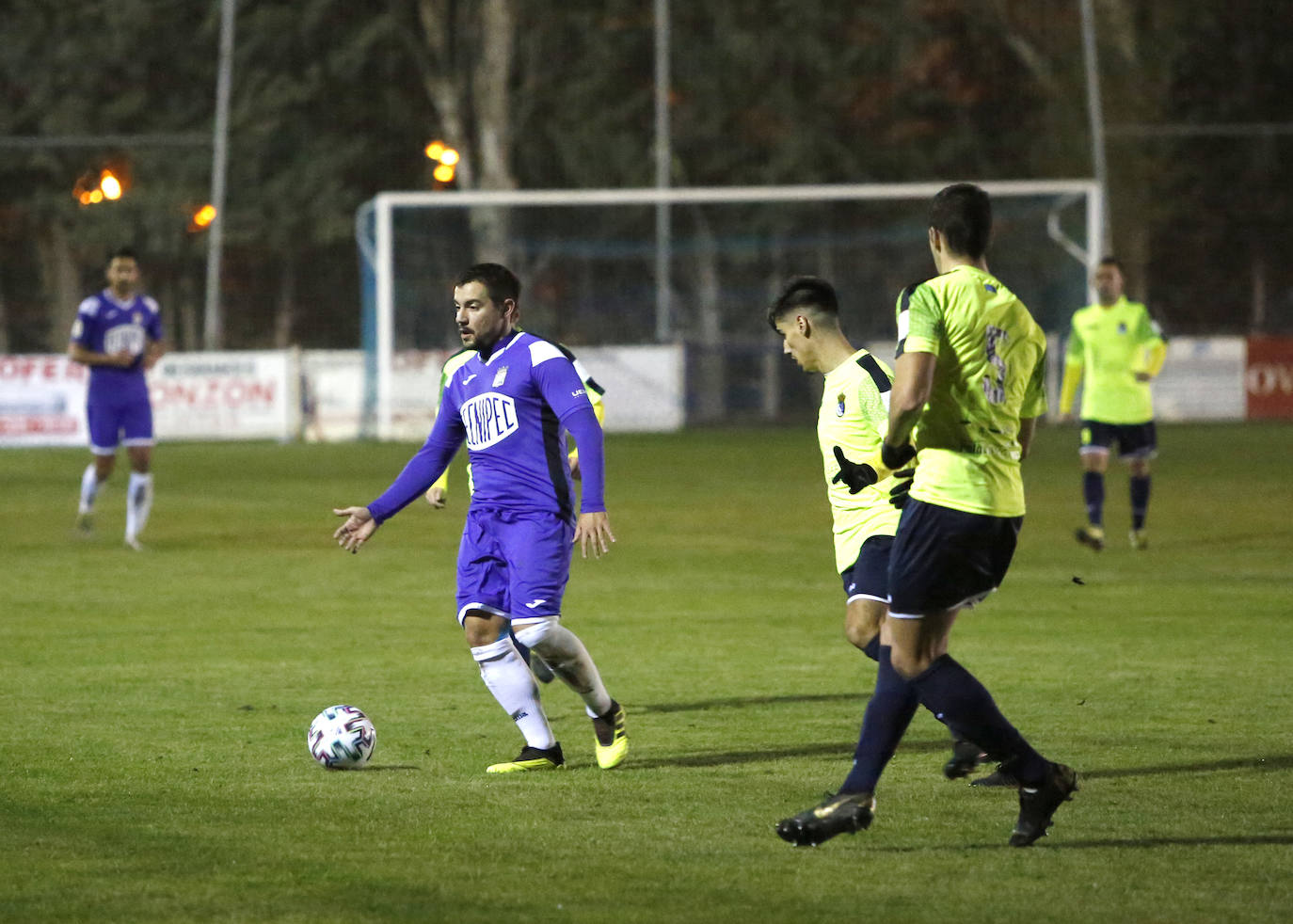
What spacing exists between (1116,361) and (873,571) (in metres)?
8.96

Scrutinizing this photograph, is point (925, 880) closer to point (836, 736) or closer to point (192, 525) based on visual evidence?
point (836, 736)

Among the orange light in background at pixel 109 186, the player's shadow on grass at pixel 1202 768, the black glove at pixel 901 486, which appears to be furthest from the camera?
the orange light in background at pixel 109 186

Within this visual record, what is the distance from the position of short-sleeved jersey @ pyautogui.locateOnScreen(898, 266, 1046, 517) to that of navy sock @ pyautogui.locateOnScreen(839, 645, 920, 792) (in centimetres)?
55

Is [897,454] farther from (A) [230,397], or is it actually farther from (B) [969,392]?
(A) [230,397]

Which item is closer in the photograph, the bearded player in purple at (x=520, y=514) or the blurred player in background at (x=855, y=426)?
the blurred player in background at (x=855, y=426)

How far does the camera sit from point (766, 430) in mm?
34000

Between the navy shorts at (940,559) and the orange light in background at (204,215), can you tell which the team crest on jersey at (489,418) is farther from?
the orange light in background at (204,215)

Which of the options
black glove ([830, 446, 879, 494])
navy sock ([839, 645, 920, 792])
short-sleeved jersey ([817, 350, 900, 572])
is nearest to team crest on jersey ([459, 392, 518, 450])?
short-sleeved jersey ([817, 350, 900, 572])

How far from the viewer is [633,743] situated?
7.62 meters

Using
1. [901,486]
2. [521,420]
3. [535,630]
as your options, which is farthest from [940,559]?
[521,420]

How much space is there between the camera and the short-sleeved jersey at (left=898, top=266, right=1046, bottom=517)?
566cm

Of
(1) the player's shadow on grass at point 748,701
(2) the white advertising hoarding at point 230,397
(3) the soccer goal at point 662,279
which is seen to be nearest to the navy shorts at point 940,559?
(1) the player's shadow on grass at point 748,701

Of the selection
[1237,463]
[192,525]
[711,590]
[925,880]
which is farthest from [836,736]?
[1237,463]

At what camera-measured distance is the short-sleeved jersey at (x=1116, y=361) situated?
15250mm
